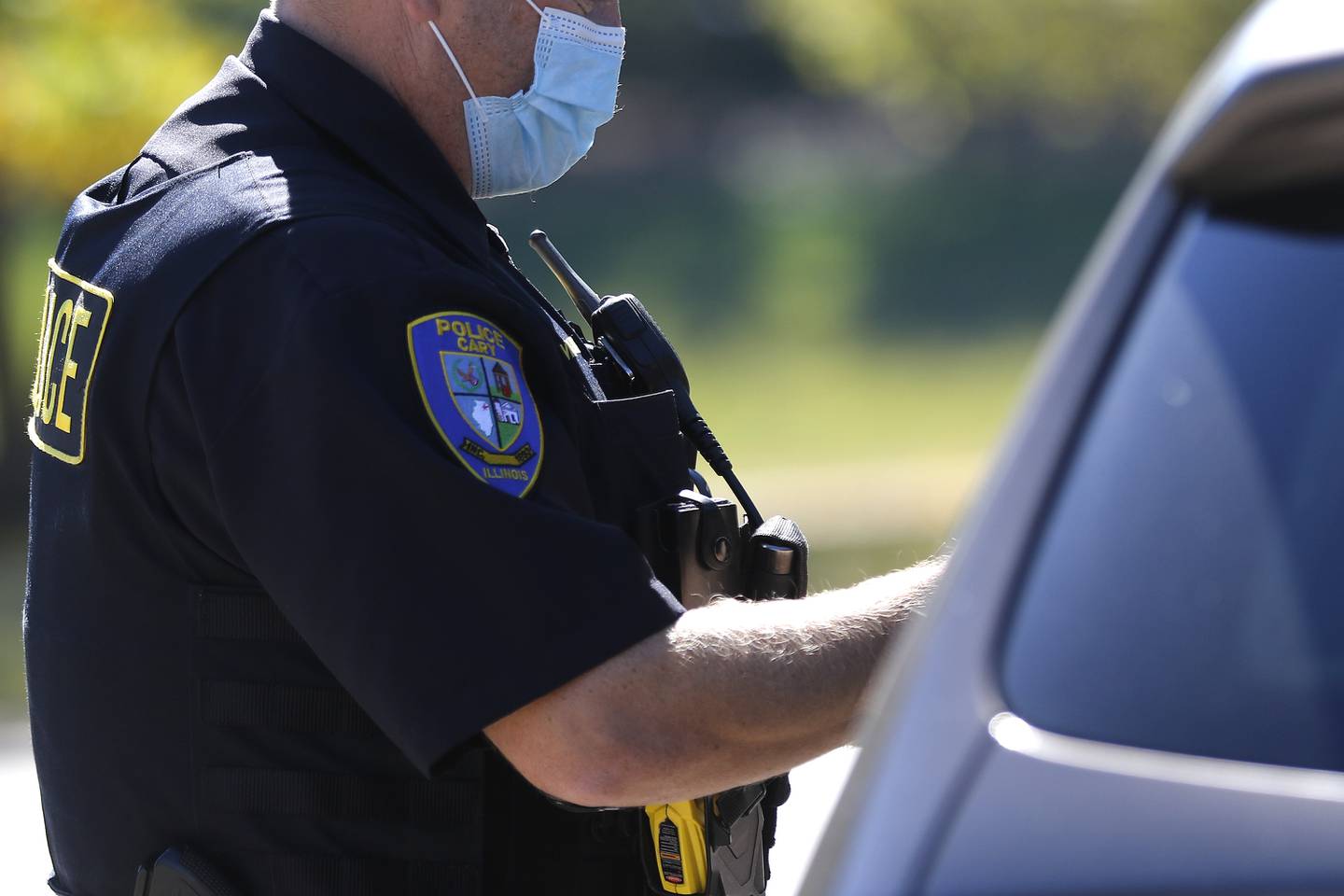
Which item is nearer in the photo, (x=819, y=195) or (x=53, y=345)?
(x=53, y=345)

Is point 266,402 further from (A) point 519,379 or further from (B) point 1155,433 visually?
(B) point 1155,433

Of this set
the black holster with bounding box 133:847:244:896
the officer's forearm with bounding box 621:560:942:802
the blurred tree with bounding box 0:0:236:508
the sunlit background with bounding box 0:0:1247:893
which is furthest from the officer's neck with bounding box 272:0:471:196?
the blurred tree with bounding box 0:0:236:508

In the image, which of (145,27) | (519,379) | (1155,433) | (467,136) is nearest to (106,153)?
(145,27)

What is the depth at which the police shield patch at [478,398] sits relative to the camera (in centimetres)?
159

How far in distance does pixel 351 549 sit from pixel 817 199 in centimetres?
3587

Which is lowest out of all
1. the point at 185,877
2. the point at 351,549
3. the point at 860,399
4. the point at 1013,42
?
the point at 860,399

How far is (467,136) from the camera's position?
85.4 inches

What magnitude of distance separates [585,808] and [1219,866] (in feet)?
→ 3.08

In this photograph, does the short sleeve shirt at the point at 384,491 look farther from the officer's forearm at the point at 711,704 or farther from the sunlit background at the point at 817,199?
the sunlit background at the point at 817,199

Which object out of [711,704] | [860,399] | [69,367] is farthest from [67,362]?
[860,399]

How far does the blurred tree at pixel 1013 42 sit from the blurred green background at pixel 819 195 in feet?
0.16

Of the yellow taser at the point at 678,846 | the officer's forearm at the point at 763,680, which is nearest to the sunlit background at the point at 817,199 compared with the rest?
the officer's forearm at the point at 763,680

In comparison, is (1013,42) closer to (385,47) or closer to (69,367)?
(385,47)

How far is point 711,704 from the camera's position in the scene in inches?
65.5
